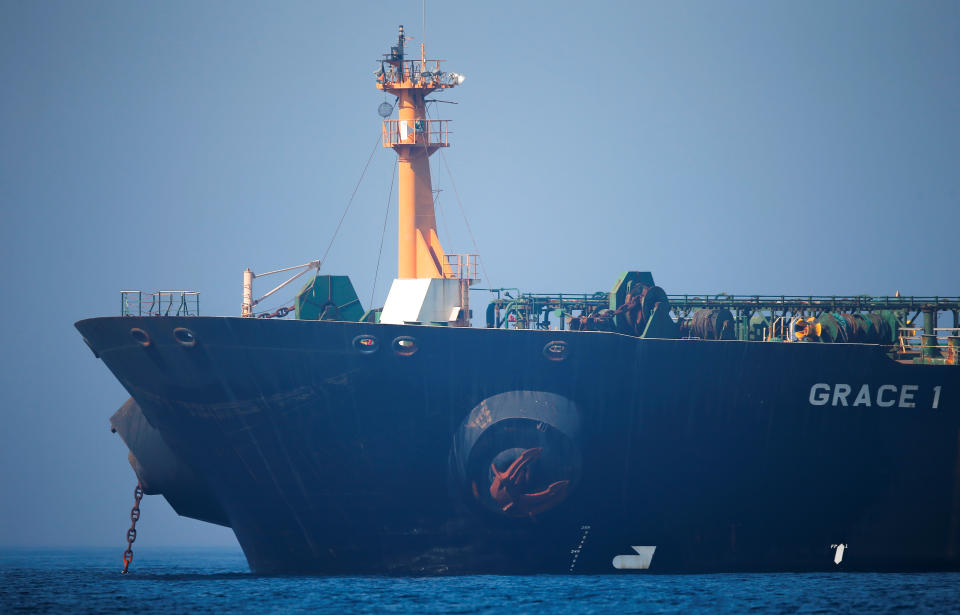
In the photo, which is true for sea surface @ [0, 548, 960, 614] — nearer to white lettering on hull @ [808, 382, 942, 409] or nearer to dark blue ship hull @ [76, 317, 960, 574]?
dark blue ship hull @ [76, 317, 960, 574]

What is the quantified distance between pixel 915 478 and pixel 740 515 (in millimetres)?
5702

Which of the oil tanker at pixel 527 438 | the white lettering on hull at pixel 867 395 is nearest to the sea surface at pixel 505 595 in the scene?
the oil tanker at pixel 527 438

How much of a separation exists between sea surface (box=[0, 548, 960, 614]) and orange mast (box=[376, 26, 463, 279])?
1072 cm

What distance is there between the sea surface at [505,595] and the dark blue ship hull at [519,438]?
68 centimetres

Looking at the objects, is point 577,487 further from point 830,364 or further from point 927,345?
point 927,345

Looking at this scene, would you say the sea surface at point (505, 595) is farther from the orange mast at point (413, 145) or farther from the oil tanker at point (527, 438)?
the orange mast at point (413, 145)

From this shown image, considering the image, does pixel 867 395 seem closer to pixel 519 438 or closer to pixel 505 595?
pixel 519 438

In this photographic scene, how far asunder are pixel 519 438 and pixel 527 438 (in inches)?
8.6

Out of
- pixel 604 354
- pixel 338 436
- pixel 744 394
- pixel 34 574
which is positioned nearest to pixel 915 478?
pixel 744 394

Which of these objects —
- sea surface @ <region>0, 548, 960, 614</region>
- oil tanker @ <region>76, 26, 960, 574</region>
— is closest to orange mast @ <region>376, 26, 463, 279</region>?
oil tanker @ <region>76, 26, 960, 574</region>

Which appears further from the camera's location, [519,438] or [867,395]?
[867,395]

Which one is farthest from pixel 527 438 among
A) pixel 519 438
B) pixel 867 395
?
pixel 867 395

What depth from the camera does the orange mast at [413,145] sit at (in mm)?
39844

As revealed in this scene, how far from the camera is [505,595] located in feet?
107
